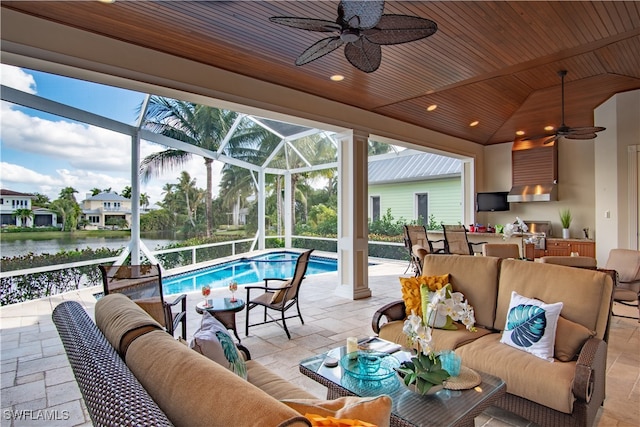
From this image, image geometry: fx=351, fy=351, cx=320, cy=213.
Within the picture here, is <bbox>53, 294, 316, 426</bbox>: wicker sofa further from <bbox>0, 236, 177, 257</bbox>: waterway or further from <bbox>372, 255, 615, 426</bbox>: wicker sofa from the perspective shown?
<bbox>0, 236, 177, 257</bbox>: waterway

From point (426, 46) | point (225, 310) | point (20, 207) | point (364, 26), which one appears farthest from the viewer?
point (20, 207)

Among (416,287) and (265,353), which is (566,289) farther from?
(265,353)

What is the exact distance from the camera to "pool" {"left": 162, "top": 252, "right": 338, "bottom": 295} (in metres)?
8.41

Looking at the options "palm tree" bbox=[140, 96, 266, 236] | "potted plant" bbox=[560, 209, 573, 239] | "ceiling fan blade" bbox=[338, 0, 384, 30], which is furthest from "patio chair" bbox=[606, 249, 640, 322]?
"palm tree" bbox=[140, 96, 266, 236]

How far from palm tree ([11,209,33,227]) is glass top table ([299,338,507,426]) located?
212 inches

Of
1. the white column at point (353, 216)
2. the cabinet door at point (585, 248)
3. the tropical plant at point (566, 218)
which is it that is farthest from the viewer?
the tropical plant at point (566, 218)

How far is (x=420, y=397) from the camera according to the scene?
188 centimetres

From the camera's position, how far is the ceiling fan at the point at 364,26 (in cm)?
239

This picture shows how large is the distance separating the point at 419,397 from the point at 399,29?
2440mm

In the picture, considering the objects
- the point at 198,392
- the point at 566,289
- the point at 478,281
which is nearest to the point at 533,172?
the point at 478,281

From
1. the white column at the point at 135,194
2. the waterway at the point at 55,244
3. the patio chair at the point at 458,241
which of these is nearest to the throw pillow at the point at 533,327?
the patio chair at the point at 458,241

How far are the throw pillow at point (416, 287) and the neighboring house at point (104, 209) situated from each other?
223 inches

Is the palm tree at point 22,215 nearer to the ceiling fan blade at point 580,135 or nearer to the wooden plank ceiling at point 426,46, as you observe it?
the wooden plank ceiling at point 426,46

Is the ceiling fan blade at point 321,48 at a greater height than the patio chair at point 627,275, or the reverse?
the ceiling fan blade at point 321,48
